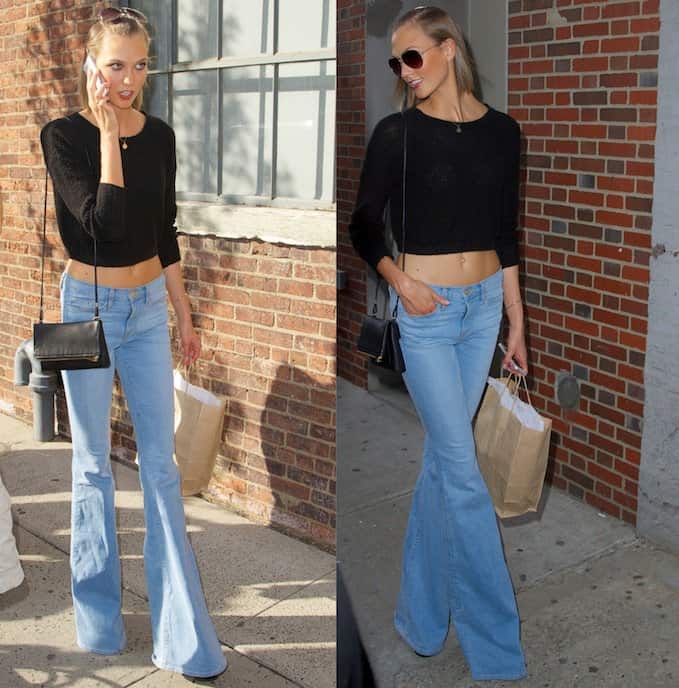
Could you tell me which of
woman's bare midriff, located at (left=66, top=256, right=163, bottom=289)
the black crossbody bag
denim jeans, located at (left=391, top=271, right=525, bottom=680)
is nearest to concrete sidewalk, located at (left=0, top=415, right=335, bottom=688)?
denim jeans, located at (left=391, top=271, right=525, bottom=680)

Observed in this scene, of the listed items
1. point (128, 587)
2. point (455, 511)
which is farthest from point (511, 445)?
point (128, 587)

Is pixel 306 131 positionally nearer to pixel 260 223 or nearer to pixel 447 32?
pixel 260 223

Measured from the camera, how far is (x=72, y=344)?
209 centimetres

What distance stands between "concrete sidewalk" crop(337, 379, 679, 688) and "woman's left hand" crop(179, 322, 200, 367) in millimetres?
346

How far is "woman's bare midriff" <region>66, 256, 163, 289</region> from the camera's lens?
84.3 inches

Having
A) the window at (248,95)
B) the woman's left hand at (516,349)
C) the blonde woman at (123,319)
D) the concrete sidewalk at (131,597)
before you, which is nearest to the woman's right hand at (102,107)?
the blonde woman at (123,319)

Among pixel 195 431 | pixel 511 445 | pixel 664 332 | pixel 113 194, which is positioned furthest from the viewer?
pixel 195 431

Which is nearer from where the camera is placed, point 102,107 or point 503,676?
point 102,107

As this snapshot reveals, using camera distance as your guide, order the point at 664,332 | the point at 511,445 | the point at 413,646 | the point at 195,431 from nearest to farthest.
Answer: the point at 664,332 < the point at 511,445 < the point at 195,431 < the point at 413,646

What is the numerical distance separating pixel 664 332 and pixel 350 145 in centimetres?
78

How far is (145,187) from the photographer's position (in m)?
2.14

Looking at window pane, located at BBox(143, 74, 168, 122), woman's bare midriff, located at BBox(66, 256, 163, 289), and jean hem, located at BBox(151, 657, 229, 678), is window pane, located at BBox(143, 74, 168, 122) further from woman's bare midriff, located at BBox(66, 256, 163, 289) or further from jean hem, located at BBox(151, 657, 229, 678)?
jean hem, located at BBox(151, 657, 229, 678)

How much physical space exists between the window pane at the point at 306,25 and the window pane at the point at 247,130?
92 millimetres

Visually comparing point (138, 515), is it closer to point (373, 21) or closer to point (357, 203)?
point (357, 203)
